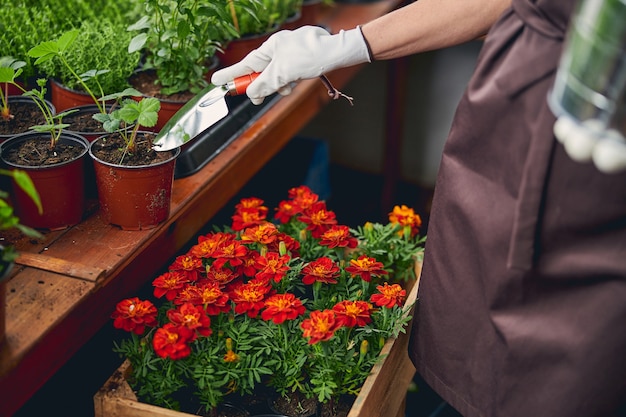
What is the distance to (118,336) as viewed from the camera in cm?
170

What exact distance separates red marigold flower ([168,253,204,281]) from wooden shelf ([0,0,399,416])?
0.09 metres

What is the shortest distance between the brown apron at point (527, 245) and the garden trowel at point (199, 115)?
1.42 ft

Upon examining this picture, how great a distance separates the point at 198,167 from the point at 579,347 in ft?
2.95

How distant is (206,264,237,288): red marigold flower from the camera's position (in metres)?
1.33

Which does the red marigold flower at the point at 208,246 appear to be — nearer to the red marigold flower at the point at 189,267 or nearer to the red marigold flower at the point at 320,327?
the red marigold flower at the point at 189,267

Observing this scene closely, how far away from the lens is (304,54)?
1.40 meters

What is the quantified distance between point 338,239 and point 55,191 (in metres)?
0.54

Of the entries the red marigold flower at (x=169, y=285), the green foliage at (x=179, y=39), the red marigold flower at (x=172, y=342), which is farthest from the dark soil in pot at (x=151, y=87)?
the red marigold flower at (x=172, y=342)

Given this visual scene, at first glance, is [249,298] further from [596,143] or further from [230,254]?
[596,143]

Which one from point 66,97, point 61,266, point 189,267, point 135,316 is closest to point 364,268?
point 189,267

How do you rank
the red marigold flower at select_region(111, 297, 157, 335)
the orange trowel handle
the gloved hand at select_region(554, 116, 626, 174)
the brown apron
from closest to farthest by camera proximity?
the gloved hand at select_region(554, 116, 626, 174) → the brown apron → the red marigold flower at select_region(111, 297, 157, 335) → the orange trowel handle

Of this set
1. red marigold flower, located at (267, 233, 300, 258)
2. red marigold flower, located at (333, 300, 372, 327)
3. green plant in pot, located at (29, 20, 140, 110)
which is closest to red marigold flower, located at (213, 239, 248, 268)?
red marigold flower, located at (267, 233, 300, 258)

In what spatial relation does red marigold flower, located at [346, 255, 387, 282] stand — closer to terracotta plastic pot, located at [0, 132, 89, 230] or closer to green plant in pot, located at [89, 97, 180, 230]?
green plant in pot, located at [89, 97, 180, 230]

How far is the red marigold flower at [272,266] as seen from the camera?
1.32m
